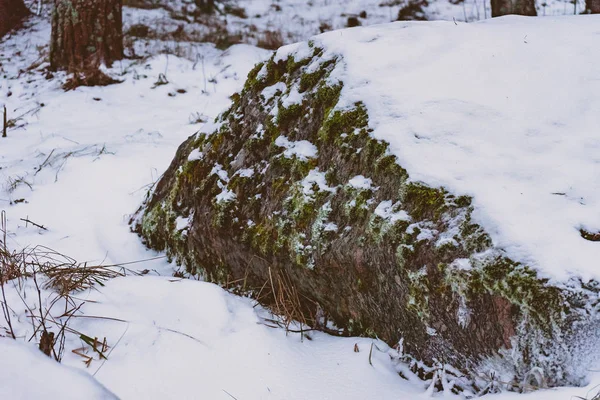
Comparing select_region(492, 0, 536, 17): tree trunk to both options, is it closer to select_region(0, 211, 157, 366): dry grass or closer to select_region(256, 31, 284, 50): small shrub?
select_region(256, 31, 284, 50): small shrub

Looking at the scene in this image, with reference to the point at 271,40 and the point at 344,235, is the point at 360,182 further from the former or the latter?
the point at 271,40

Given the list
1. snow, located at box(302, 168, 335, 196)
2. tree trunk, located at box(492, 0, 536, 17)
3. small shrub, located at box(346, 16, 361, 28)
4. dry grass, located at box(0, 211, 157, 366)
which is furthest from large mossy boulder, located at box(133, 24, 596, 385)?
small shrub, located at box(346, 16, 361, 28)

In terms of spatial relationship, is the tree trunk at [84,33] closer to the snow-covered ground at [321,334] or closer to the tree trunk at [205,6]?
the snow-covered ground at [321,334]

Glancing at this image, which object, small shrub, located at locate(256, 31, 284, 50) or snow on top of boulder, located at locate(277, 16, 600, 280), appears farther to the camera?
small shrub, located at locate(256, 31, 284, 50)

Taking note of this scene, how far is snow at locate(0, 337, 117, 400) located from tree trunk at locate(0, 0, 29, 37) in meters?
8.09

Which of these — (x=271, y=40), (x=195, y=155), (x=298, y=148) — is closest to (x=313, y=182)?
(x=298, y=148)

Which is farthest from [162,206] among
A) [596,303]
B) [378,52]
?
[596,303]

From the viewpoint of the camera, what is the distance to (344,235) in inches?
73.2

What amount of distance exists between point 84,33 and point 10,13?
3379 millimetres

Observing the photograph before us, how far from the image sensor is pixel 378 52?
220 centimetres

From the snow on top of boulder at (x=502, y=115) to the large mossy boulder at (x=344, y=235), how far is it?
0.06 metres

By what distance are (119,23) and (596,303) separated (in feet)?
19.3

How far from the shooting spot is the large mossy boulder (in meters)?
1.40

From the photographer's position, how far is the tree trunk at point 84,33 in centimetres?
542
